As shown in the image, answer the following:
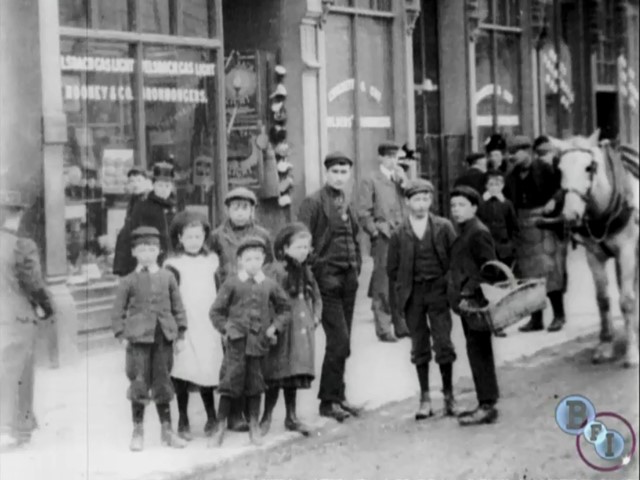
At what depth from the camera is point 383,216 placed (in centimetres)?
733

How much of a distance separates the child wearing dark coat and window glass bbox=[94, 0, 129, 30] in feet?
4.89

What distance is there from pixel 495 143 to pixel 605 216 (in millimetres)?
779

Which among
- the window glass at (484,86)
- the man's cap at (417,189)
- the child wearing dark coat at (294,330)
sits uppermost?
the window glass at (484,86)

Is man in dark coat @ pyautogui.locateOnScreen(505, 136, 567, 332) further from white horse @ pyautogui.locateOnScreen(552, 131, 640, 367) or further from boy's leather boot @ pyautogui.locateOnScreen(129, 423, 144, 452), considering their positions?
boy's leather boot @ pyautogui.locateOnScreen(129, 423, 144, 452)

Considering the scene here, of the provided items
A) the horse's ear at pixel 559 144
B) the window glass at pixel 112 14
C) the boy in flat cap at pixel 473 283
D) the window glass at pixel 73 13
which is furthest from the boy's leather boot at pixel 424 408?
the window glass at pixel 73 13

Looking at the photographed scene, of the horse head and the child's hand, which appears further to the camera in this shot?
the horse head

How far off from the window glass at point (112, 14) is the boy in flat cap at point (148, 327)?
1.20 meters

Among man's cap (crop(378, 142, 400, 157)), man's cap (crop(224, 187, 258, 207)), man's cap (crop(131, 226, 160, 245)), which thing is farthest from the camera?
man's cap (crop(378, 142, 400, 157))

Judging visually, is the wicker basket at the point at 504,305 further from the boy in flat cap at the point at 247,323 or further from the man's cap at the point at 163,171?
the man's cap at the point at 163,171

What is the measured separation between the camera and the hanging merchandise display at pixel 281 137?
730cm

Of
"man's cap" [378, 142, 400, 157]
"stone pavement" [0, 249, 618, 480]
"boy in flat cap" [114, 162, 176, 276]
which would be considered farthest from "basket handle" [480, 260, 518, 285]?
"boy in flat cap" [114, 162, 176, 276]

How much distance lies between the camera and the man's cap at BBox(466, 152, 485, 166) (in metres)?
7.41

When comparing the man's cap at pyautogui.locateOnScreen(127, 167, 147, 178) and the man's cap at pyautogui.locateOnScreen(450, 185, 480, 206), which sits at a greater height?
the man's cap at pyautogui.locateOnScreen(127, 167, 147, 178)

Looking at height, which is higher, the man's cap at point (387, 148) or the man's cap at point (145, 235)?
the man's cap at point (387, 148)
